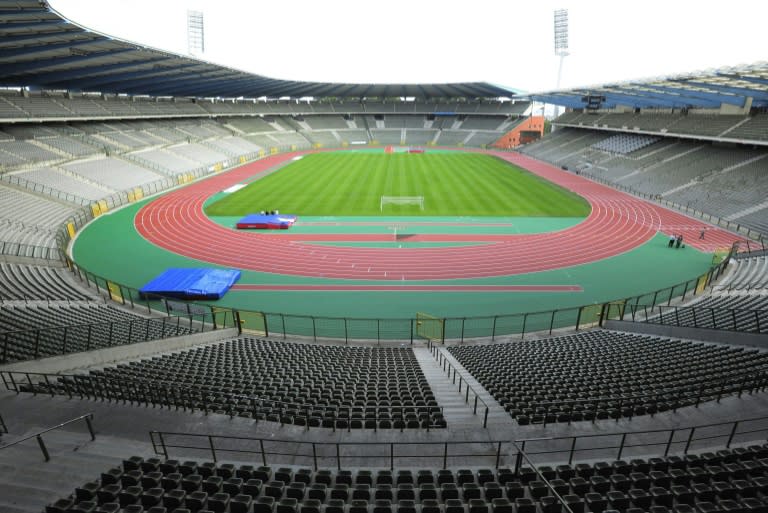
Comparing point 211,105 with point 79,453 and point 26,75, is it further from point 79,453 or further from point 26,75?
point 79,453

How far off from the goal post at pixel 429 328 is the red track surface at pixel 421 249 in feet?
15.8

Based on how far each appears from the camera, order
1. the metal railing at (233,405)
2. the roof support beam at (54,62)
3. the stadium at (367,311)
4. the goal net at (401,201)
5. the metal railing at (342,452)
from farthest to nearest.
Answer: the goal net at (401,201) → the roof support beam at (54,62) → the metal railing at (233,405) → the metal railing at (342,452) → the stadium at (367,311)

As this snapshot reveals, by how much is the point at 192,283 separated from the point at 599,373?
18287mm

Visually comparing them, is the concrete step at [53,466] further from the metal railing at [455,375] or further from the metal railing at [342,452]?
the metal railing at [455,375]

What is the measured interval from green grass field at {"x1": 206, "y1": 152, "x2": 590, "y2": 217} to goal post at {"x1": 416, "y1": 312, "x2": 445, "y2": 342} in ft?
61.5

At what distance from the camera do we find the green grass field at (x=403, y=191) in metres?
37.7

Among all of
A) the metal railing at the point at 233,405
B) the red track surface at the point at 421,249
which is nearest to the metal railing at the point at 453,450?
the metal railing at the point at 233,405

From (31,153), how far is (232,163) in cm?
2729

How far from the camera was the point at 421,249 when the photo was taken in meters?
27.8

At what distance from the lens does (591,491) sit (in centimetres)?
609

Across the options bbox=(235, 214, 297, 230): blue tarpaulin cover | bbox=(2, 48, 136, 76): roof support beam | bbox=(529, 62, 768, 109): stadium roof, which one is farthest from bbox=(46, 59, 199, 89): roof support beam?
bbox=(529, 62, 768, 109): stadium roof

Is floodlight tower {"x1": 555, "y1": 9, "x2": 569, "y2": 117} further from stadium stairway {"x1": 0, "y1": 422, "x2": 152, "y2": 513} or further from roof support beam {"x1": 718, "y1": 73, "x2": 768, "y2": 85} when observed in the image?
stadium stairway {"x1": 0, "y1": 422, "x2": 152, "y2": 513}

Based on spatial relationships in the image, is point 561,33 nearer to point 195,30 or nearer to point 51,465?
point 195,30

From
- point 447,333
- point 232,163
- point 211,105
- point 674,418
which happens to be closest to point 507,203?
point 447,333
